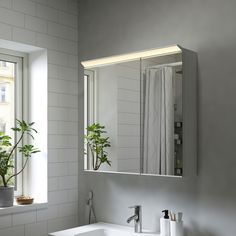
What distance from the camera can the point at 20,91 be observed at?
119 inches

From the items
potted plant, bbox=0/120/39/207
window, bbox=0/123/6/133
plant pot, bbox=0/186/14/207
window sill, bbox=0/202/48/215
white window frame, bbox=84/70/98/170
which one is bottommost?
window sill, bbox=0/202/48/215

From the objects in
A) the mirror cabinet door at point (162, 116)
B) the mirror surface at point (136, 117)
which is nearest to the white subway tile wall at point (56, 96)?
the mirror surface at point (136, 117)

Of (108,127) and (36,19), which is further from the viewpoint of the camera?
(36,19)

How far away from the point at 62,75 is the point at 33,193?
88 cm

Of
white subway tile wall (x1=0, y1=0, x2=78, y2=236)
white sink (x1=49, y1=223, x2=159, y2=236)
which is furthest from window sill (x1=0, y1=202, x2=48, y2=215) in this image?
white sink (x1=49, y1=223, x2=159, y2=236)

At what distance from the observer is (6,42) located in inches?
107

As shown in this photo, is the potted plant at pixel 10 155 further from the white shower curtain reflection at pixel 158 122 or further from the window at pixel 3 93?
the white shower curtain reflection at pixel 158 122

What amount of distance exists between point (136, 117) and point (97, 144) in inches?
14.4

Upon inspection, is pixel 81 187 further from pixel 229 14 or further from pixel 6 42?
pixel 229 14

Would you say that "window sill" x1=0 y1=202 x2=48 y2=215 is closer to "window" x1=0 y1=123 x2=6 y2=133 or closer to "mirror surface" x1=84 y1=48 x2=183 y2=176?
"mirror surface" x1=84 y1=48 x2=183 y2=176

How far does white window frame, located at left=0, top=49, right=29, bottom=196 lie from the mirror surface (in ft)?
1.63

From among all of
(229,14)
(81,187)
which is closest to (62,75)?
(81,187)

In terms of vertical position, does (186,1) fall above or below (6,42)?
above

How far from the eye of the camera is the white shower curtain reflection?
7.82 feet
